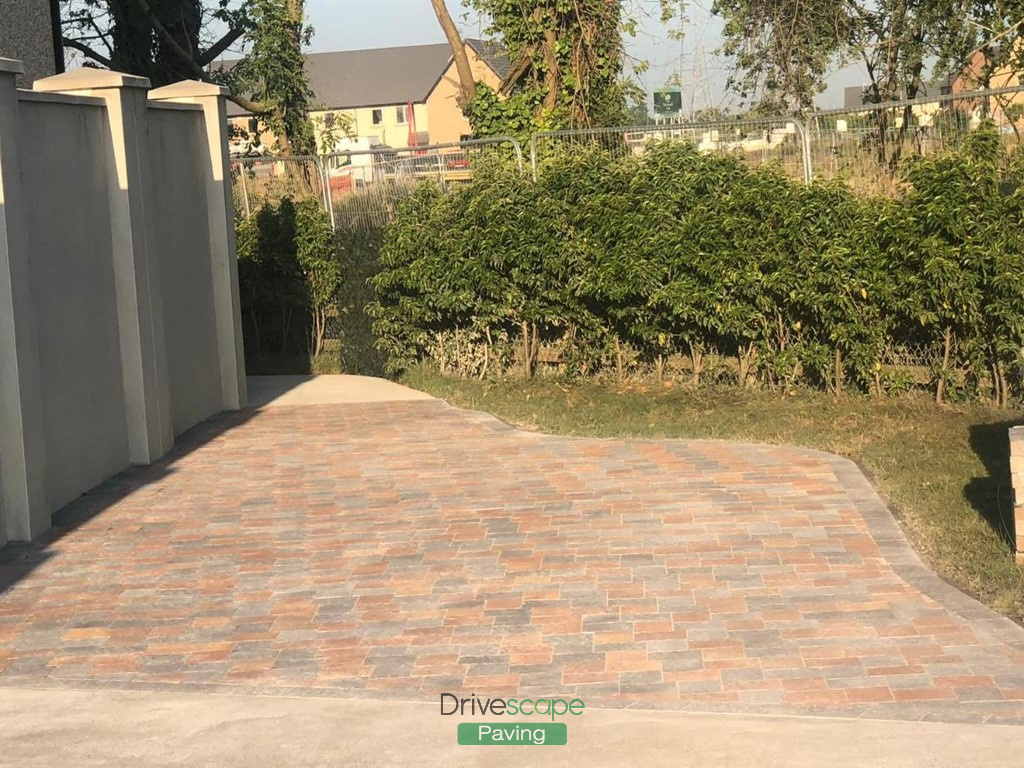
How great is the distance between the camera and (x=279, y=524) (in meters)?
8.45

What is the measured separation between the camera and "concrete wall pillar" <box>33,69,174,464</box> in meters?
10.1

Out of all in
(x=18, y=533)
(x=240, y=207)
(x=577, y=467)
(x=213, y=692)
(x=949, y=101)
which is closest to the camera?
(x=213, y=692)

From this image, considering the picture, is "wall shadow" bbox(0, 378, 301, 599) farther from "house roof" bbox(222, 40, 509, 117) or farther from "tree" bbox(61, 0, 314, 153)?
"house roof" bbox(222, 40, 509, 117)

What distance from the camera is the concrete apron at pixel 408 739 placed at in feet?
15.4

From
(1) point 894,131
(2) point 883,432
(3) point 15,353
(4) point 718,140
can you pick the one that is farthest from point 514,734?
(4) point 718,140

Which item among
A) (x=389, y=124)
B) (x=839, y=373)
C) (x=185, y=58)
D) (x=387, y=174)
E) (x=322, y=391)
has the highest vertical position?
(x=389, y=124)

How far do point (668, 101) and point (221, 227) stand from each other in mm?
9165

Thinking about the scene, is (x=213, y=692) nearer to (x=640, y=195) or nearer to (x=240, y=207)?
(x=640, y=195)

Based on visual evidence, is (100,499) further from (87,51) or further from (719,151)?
(87,51)

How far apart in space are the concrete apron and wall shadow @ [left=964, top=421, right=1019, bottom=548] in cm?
278

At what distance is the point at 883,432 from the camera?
10.3m

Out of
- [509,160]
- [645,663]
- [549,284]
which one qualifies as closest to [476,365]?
[549,284]

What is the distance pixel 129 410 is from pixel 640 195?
16.9 feet

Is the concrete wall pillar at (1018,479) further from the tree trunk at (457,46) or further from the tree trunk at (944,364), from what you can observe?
the tree trunk at (457,46)
